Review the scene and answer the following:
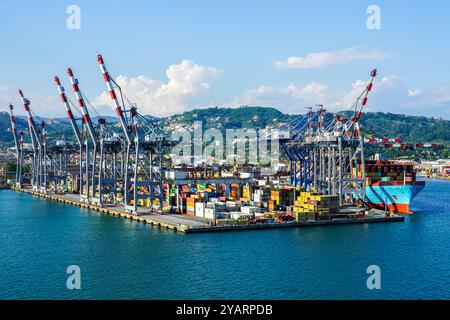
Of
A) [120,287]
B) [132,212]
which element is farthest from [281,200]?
[120,287]

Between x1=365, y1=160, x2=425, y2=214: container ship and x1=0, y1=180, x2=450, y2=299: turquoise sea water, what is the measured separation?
5.49 metres

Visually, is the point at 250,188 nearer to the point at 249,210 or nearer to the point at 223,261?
the point at 249,210

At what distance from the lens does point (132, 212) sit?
44.8 m

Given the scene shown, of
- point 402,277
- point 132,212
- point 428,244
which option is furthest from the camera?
point 132,212

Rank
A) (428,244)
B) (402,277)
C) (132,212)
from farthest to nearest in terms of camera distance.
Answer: (132,212) → (428,244) → (402,277)

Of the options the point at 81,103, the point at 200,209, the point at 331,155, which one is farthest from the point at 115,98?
the point at 331,155

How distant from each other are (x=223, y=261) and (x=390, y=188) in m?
24.3

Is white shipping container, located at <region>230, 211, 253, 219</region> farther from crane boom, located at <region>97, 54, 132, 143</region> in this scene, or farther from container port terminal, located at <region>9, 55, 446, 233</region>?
crane boom, located at <region>97, 54, 132, 143</region>

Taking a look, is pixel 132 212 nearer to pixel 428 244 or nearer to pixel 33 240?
pixel 33 240

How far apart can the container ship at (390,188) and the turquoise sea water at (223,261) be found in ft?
18.0

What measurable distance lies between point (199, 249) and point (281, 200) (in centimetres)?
1752

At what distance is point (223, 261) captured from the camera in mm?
28266
